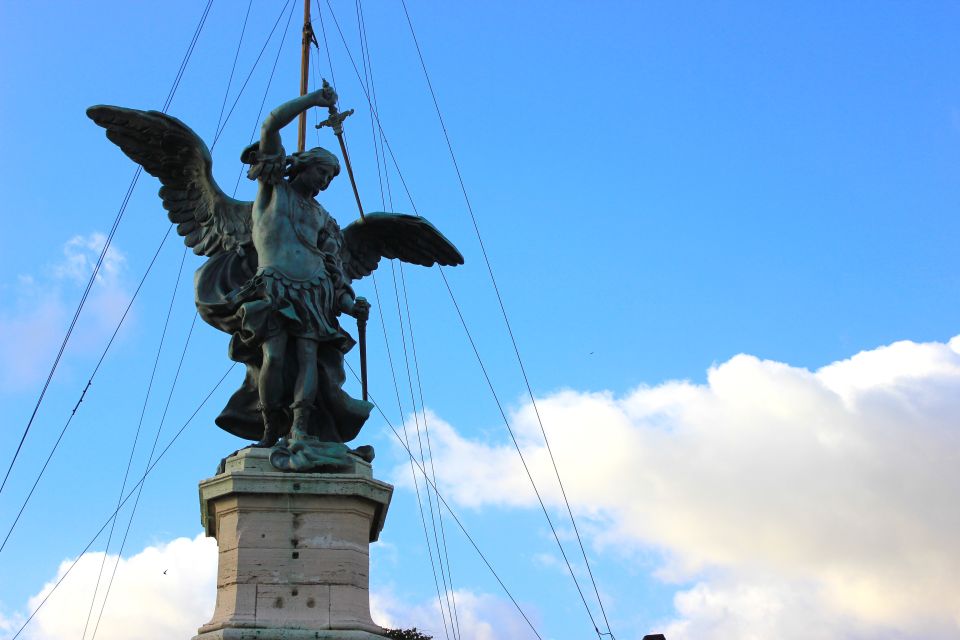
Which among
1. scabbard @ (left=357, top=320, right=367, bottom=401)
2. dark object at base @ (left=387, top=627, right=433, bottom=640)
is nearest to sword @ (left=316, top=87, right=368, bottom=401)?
scabbard @ (left=357, top=320, right=367, bottom=401)

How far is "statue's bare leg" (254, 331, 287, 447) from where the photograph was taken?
1320 centimetres

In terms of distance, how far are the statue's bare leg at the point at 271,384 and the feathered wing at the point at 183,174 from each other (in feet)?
4.97

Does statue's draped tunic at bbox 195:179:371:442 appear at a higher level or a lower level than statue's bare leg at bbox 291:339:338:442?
higher

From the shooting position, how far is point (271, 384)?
520 inches

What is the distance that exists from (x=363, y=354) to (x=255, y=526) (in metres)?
2.67

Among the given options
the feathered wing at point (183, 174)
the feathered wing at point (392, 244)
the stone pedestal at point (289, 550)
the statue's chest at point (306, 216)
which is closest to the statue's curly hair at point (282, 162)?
the statue's chest at point (306, 216)

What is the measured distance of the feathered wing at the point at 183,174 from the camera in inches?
562

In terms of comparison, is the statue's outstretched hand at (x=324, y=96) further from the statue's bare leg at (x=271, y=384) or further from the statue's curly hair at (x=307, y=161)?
the statue's bare leg at (x=271, y=384)

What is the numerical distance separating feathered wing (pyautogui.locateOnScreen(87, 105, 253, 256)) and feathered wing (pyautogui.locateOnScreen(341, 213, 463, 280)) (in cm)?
145

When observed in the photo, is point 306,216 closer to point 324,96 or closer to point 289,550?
point 324,96

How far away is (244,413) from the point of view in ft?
44.4

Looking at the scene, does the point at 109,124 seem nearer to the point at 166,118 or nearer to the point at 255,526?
the point at 166,118

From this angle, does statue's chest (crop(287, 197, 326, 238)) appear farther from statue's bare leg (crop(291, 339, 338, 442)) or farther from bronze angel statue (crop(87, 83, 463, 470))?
statue's bare leg (crop(291, 339, 338, 442))

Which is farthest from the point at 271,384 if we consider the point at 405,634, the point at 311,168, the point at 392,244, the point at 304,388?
the point at 405,634
